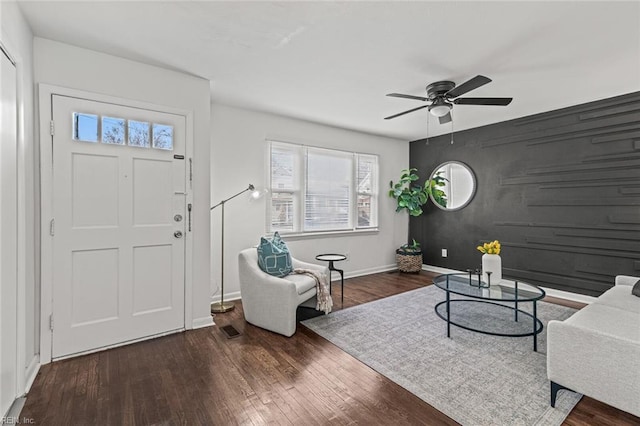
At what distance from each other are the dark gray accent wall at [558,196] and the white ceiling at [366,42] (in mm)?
500

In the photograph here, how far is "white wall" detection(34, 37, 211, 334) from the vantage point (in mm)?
2309

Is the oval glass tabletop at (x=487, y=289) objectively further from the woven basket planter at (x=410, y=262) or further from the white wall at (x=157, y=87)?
the white wall at (x=157, y=87)

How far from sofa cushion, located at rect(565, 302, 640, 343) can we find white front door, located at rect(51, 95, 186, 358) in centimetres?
316

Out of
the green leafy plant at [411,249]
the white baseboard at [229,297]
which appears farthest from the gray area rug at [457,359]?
the green leafy plant at [411,249]

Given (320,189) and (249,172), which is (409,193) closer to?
(320,189)

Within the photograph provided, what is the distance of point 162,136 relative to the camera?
2.74 meters

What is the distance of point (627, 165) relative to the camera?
11.1ft

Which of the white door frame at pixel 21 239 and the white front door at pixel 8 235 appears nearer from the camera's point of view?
the white front door at pixel 8 235

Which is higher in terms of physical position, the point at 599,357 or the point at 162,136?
the point at 162,136

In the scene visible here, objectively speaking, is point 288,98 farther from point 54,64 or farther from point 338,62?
point 54,64

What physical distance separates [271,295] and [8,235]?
1863 mm

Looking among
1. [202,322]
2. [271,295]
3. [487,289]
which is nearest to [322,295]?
[271,295]

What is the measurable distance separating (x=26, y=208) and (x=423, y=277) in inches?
195

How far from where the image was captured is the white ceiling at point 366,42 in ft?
6.32
